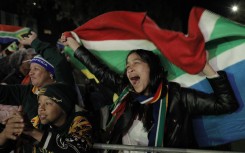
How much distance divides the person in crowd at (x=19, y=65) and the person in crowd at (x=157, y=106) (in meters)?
2.19

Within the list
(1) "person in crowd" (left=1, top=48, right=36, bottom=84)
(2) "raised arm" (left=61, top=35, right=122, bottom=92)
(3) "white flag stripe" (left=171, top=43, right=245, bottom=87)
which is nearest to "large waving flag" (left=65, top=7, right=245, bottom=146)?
(3) "white flag stripe" (left=171, top=43, right=245, bottom=87)

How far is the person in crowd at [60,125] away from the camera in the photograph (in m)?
2.66

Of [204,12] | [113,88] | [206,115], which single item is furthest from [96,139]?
[204,12]

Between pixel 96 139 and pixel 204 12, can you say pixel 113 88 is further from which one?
pixel 204 12

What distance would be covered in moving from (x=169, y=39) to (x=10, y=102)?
1831 mm

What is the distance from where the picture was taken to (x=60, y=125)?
10.2 feet

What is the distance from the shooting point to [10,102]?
3939 mm

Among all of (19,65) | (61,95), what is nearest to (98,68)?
(61,95)

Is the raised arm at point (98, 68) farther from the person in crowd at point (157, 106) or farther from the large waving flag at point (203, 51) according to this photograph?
the large waving flag at point (203, 51)

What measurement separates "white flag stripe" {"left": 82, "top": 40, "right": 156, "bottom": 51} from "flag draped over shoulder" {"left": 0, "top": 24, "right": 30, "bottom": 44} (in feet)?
3.53

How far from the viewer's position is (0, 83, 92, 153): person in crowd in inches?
105

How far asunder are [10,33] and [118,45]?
5.75 ft

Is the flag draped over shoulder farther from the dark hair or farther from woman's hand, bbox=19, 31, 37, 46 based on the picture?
the dark hair

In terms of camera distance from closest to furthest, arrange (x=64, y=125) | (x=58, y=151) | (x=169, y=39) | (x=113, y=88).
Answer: (x=58, y=151) < (x=64, y=125) < (x=169, y=39) < (x=113, y=88)
